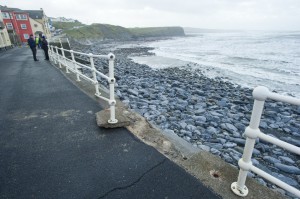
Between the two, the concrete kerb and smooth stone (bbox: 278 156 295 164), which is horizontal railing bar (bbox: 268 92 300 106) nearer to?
the concrete kerb

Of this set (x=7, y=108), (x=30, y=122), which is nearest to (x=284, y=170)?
(x=30, y=122)

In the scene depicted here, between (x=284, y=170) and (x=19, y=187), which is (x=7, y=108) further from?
(x=284, y=170)

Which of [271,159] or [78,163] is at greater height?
[78,163]

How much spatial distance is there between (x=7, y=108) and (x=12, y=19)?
59.0 meters

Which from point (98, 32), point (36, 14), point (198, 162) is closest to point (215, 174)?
point (198, 162)

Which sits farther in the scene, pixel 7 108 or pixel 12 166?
pixel 7 108

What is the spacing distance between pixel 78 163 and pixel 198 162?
177 centimetres

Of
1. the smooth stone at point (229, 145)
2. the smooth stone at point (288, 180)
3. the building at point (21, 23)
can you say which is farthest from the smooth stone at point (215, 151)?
the building at point (21, 23)

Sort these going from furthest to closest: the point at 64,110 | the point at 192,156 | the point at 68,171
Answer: the point at 64,110
the point at 192,156
the point at 68,171

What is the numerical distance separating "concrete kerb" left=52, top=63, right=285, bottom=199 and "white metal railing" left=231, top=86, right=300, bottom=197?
13 cm

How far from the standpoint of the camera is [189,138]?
5145mm

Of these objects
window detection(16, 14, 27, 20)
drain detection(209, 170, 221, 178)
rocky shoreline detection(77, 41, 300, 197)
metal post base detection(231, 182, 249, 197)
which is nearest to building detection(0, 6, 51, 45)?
window detection(16, 14, 27, 20)

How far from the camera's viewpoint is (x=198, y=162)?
2861 millimetres

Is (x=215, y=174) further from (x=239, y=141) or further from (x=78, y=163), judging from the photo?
(x=239, y=141)
